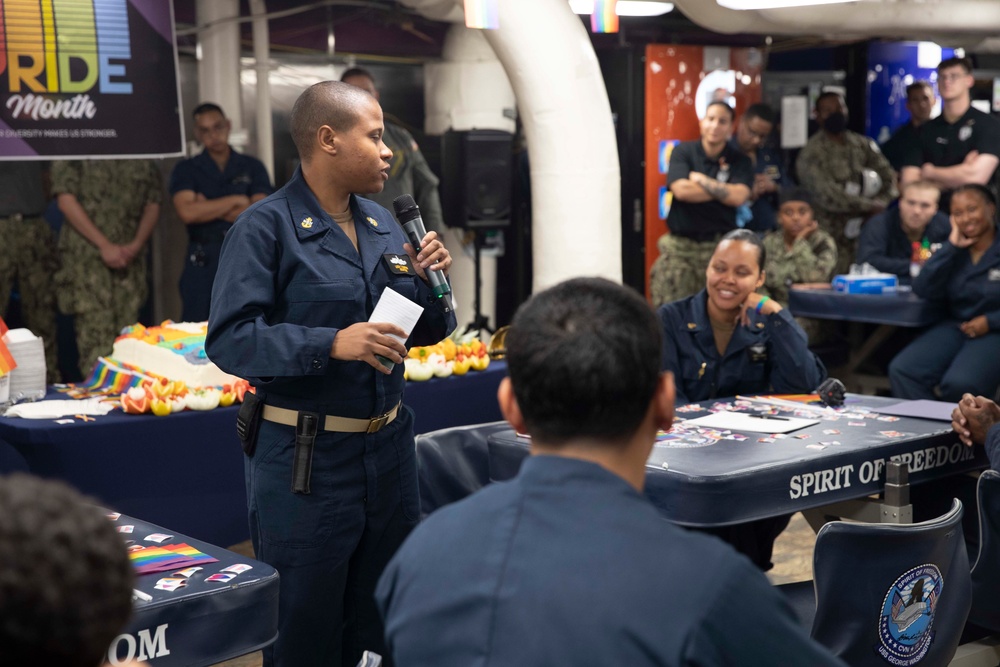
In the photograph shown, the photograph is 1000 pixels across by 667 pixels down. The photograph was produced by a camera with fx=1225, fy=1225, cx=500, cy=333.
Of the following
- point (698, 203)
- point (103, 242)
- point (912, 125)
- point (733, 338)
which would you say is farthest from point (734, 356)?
point (912, 125)

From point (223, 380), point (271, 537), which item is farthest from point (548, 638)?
point (223, 380)

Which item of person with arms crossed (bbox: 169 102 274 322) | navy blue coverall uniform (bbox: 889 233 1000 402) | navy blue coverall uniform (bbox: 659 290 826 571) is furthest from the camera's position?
person with arms crossed (bbox: 169 102 274 322)

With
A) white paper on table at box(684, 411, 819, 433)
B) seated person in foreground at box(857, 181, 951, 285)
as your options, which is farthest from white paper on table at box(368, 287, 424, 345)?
seated person in foreground at box(857, 181, 951, 285)

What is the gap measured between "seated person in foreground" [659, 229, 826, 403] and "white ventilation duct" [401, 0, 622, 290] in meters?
1.69

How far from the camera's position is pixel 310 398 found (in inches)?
102

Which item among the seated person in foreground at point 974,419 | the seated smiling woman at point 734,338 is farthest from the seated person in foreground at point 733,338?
the seated person in foreground at point 974,419

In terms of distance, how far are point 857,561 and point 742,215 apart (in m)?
5.53

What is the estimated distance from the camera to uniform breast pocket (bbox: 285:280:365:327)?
2605 mm

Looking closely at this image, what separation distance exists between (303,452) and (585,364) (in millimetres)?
1347

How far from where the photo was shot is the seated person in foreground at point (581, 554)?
118cm

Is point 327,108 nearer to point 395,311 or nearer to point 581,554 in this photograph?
point 395,311

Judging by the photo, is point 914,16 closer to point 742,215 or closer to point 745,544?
point 742,215

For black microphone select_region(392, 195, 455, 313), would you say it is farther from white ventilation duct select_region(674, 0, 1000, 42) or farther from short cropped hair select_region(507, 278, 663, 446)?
white ventilation duct select_region(674, 0, 1000, 42)

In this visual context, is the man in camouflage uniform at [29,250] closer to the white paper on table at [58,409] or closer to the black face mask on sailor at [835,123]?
the white paper on table at [58,409]
